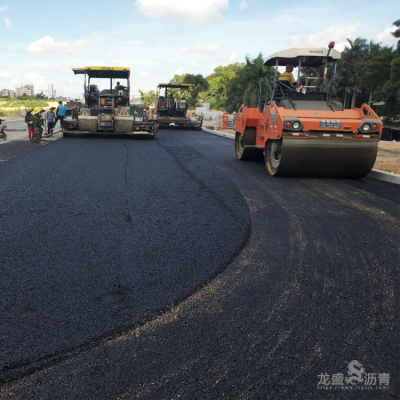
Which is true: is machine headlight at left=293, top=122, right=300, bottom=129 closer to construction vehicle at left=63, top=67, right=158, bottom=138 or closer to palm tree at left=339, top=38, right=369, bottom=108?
construction vehicle at left=63, top=67, right=158, bottom=138

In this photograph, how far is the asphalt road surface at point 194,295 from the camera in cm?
223

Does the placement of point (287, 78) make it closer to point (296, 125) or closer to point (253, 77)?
point (296, 125)

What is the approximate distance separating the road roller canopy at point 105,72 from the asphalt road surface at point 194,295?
46.3 ft

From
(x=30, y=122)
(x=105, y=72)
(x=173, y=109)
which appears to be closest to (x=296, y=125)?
(x=30, y=122)

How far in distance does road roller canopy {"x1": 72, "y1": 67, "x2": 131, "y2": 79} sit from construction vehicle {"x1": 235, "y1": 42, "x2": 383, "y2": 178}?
11.8 meters

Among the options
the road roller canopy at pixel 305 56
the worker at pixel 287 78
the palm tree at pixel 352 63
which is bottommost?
the worker at pixel 287 78

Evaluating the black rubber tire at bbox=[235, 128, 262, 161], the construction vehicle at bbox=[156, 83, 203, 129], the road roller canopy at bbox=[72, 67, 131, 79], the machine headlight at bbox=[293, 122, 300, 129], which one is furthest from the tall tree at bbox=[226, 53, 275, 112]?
the machine headlight at bbox=[293, 122, 300, 129]

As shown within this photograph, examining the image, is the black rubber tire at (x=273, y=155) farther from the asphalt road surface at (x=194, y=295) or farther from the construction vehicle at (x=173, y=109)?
the construction vehicle at (x=173, y=109)

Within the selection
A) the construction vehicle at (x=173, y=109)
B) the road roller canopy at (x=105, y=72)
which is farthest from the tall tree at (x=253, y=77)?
the road roller canopy at (x=105, y=72)

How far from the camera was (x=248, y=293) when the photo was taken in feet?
10.6

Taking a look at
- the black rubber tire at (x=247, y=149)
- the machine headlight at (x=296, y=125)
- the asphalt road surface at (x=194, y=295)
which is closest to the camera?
the asphalt road surface at (x=194, y=295)

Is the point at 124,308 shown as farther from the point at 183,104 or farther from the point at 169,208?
the point at 183,104

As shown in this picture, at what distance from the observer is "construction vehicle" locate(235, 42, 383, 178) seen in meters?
7.88

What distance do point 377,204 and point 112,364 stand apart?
5234 mm
